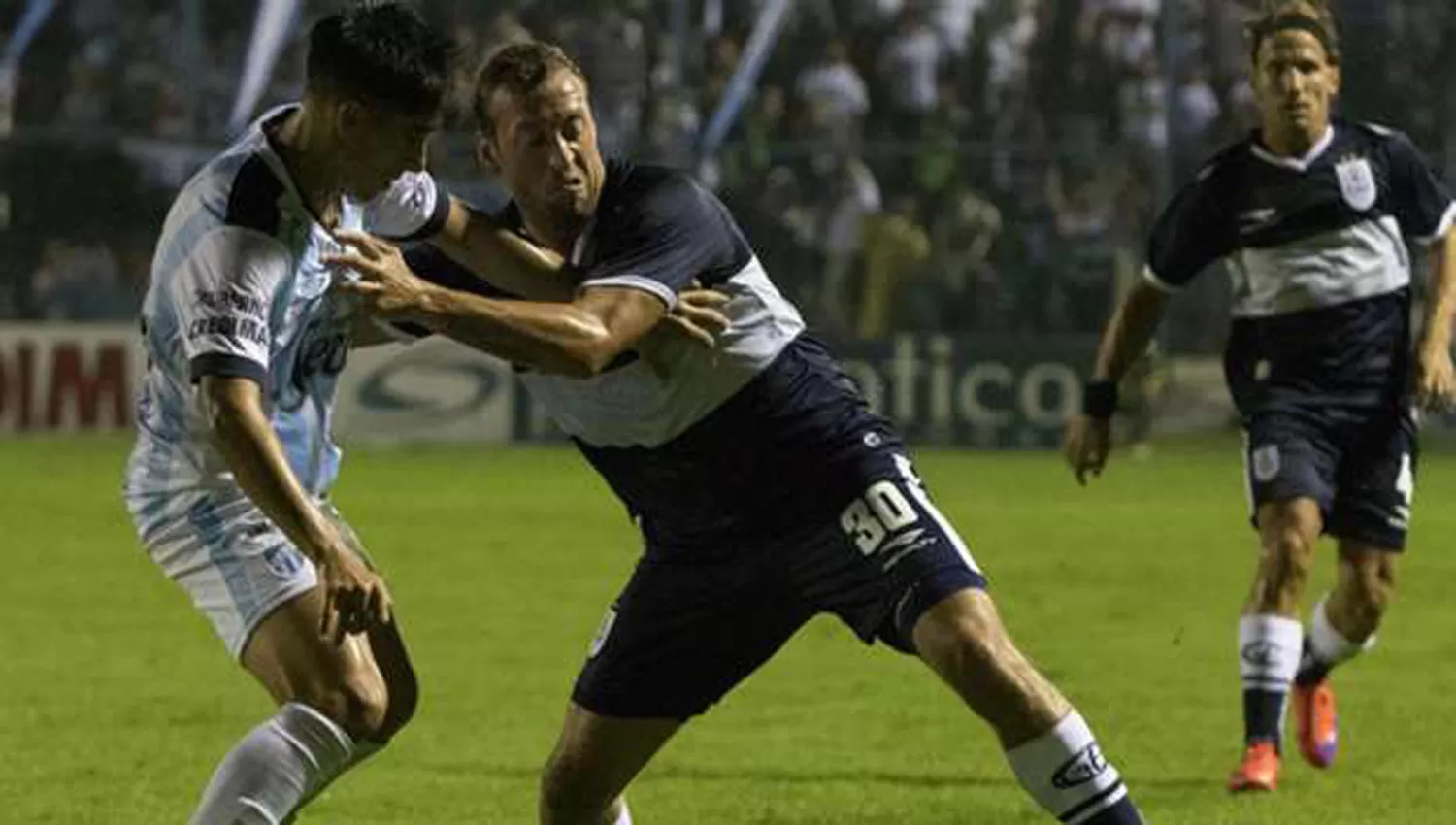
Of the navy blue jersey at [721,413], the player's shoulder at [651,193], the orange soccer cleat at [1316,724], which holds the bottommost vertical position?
the orange soccer cleat at [1316,724]

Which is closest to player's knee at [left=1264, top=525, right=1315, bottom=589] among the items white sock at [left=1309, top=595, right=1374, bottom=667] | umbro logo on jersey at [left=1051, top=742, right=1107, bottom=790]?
white sock at [left=1309, top=595, right=1374, bottom=667]

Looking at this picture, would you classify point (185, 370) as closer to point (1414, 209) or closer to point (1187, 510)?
point (1414, 209)

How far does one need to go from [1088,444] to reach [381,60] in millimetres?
4019

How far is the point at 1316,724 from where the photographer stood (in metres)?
10.9

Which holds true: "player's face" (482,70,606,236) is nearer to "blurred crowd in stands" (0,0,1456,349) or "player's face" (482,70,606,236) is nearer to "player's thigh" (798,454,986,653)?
"player's thigh" (798,454,986,653)

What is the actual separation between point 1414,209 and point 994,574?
663 cm

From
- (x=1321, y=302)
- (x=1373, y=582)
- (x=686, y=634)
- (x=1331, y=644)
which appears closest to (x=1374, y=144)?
(x=1321, y=302)

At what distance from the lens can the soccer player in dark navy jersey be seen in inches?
277

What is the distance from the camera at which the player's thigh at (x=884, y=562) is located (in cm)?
720

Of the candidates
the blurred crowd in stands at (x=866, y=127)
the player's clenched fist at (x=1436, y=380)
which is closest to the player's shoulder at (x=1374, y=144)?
the player's clenched fist at (x=1436, y=380)

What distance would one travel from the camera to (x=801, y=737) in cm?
1155

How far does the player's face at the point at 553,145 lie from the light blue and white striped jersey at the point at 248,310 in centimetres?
41

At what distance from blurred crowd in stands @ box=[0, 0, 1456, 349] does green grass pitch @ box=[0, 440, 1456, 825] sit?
4977mm

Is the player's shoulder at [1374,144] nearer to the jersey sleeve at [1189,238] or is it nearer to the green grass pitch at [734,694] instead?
the jersey sleeve at [1189,238]
